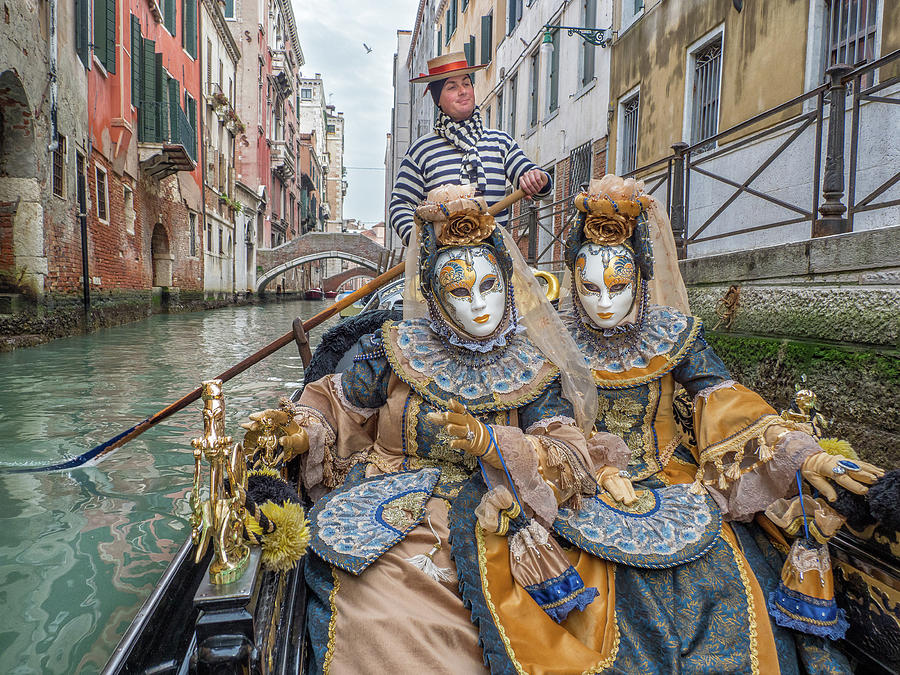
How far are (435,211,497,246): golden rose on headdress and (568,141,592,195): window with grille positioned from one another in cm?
1045

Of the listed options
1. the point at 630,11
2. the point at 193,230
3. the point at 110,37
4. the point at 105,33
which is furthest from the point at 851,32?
the point at 193,230

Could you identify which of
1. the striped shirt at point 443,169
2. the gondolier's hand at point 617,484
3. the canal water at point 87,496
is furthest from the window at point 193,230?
the gondolier's hand at point 617,484

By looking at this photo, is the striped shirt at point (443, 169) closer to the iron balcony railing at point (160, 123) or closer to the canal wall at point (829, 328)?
the canal wall at point (829, 328)

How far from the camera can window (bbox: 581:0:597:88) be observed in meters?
11.8

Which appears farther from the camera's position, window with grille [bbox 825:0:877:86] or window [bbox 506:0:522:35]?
window [bbox 506:0:522:35]

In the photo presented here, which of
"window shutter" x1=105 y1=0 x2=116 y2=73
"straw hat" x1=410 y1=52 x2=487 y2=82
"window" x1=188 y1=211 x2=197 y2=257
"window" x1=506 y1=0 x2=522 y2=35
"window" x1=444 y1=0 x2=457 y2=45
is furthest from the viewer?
"window" x1=444 y1=0 x2=457 y2=45

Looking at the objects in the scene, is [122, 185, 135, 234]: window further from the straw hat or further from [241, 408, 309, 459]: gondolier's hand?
[241, 408, 309, 459]: gondolier's hand

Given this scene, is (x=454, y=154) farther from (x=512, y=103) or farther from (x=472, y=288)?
(x=512, y=103)

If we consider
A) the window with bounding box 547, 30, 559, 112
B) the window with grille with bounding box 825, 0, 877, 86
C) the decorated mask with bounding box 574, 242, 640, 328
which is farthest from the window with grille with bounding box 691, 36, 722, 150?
the decorated mask with bounding box 574, 242, 640, 328

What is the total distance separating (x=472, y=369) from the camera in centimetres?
206

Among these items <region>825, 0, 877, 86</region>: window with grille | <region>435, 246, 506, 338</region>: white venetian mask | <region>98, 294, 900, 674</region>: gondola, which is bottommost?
<region>98, 294, 900, 674</region>: gondola

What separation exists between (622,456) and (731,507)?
34 centimetres

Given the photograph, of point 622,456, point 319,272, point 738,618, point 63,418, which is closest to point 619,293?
Answer: point 622,456

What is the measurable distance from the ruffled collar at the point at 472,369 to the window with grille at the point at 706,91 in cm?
738
